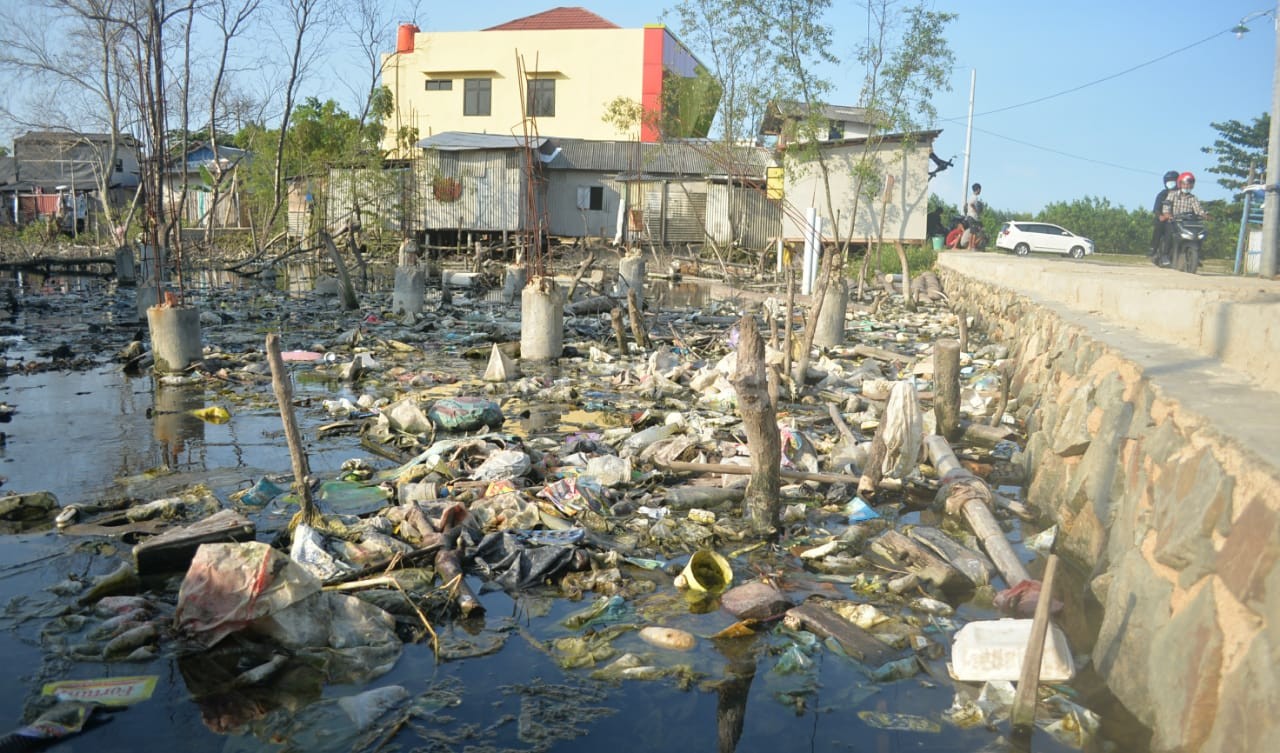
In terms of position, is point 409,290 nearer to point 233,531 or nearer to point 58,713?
point 233,531

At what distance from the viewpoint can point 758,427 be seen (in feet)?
14.4

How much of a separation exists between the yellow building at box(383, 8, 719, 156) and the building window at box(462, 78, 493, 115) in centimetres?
4

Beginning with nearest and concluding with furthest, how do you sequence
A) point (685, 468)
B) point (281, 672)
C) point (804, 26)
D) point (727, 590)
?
point (281, 672), point (727, 590), point (685, 468), point (804, 26)

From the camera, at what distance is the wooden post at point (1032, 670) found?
267 cm

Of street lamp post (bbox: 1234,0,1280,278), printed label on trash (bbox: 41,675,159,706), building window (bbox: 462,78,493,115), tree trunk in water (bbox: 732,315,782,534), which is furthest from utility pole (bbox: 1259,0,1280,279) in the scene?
building window (bbox: 462,78,493,115)

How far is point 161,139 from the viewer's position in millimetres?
8961

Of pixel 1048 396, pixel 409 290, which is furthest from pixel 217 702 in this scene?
pixel 409 290

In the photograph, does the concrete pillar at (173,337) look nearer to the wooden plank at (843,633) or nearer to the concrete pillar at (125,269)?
the wooden plank at (843,633)

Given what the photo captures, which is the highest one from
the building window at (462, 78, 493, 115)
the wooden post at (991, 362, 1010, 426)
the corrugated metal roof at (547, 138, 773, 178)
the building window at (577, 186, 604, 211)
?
the building window at (462, 78, 493, 115)

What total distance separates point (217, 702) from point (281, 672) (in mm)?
223

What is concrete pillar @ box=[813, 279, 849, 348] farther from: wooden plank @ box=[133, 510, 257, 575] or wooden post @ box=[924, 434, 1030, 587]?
wooden plank @ box=[133, 510, 257, 575]

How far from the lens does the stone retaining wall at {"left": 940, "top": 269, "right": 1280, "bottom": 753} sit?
6.97 ft

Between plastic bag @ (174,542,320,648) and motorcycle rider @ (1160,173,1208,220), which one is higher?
motorcycle rider @ (1160,173,1208,220)

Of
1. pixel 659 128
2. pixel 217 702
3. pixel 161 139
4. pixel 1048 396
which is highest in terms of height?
pixel 659 128
